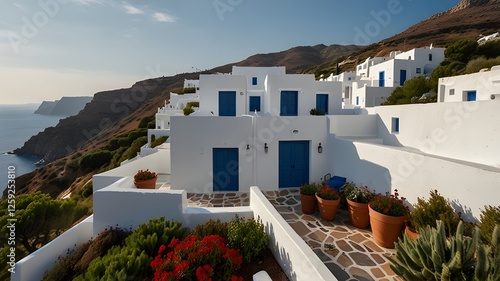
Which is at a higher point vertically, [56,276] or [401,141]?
[401,141]

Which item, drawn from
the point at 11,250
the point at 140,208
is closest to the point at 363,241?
the point at 140,208

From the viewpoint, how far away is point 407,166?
608 centimetres

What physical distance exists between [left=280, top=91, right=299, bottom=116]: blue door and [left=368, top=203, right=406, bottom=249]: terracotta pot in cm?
897

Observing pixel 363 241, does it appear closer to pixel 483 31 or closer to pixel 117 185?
pixel 117 185

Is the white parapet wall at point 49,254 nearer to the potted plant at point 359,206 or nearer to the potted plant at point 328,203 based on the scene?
the potted plant at point 328,203

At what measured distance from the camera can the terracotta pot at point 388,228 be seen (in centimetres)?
517

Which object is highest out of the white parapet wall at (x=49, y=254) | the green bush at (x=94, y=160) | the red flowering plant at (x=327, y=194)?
the red flowering plant at (x=327, y=194)

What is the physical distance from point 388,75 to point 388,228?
27385 millimetres

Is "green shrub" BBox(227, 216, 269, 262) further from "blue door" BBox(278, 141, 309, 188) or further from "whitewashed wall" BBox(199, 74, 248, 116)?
"whitewashed wall" BBox(199, 74, 248, 116)

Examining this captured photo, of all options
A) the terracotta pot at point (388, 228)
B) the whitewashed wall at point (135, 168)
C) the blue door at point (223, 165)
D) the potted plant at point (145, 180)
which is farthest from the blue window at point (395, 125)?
the whitewashed wall at point (135, 168)

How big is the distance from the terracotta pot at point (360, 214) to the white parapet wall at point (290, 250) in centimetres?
247

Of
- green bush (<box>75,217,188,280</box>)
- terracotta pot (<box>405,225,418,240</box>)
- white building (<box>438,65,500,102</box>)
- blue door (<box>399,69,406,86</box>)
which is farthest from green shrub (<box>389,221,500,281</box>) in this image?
blue door (<box>399,69,406,86</box>)

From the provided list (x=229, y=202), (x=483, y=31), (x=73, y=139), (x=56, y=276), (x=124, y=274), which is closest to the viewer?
(x=124, y=274)

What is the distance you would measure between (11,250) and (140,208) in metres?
3.56
